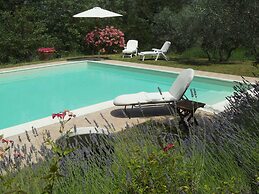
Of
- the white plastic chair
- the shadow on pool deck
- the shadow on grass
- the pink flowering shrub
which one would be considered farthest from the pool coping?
the pink flowering shrub

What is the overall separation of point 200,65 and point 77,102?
19.1ft

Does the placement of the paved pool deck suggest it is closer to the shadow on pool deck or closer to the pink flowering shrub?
the shadow on pool deck

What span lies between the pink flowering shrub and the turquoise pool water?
7.62ft

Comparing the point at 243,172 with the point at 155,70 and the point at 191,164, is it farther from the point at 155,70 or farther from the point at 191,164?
the point at 155,70

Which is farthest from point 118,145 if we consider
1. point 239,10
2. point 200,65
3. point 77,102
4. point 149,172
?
point 200,65

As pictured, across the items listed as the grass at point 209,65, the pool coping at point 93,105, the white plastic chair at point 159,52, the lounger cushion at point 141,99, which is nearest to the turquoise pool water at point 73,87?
the pool coping at point 93,105

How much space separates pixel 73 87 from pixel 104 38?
586 cm

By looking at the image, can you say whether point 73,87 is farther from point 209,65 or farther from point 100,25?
point 100,25

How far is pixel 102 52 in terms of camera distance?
1805 cm

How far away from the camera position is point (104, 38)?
695 inches

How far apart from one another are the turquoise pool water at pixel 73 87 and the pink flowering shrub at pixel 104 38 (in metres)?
2.32

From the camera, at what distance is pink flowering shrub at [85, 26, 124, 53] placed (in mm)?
17641

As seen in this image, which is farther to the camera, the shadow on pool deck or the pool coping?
the shadow on pool deck

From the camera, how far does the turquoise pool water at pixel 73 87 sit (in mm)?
9906
